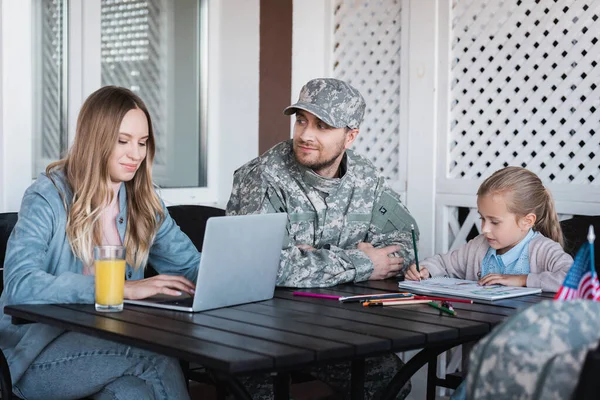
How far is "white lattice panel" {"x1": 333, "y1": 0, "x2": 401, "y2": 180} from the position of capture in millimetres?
4500

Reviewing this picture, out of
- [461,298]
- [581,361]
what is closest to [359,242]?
[461,298]

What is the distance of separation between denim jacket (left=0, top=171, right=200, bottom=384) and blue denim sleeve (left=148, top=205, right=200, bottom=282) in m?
0.10

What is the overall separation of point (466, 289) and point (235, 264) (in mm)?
733

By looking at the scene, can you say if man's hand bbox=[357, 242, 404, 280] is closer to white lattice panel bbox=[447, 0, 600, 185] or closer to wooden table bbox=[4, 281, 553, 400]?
wooden table bbox=[4, 281, 553, 400]

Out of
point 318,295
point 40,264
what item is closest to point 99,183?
point 40,264

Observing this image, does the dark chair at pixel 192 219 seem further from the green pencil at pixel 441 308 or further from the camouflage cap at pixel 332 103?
the green pencil at pixel 441 308

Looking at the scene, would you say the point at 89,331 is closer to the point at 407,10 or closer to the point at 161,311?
the point at 161,311

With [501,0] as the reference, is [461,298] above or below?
below

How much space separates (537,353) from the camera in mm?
1445

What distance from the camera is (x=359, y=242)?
3334 mm

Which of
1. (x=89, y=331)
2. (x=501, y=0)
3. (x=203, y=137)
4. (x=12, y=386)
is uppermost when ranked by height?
(x=501, y=0)

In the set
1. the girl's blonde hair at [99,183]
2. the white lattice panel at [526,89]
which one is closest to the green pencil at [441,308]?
the girl's blonde hair at [99,183]

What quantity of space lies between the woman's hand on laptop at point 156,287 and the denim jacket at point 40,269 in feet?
0.36

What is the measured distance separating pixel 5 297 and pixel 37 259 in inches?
7.1
